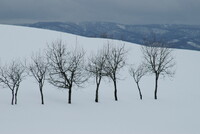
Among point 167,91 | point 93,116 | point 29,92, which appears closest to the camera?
point 93,116

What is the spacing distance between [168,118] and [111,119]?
274 inches

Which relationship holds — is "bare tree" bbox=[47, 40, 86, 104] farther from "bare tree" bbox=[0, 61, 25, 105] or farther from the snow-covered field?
"bare tree" bbox=[0, 61, 25, 105]

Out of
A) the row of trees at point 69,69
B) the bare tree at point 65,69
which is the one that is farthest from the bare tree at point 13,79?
the bare tree at point 65,69

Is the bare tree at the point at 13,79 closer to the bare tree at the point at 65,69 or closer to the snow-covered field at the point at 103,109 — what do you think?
the snow-covered field at the point at 103,109

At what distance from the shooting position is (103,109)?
3003 cm

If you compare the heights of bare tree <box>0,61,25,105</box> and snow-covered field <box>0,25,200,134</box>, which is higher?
bare tree <box>0,61,25,105</box>

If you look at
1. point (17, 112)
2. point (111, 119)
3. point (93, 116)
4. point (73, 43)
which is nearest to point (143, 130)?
point (111, 119)

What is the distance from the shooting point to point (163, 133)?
71.7ft

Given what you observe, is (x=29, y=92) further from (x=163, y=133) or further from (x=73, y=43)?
(x=73, y=43)

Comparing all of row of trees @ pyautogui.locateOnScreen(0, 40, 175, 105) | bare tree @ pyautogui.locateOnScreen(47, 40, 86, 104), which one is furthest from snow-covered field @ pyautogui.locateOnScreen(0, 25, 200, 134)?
bare tree @ pyautogui.locateOnScreen(47, 40, 86, 104)

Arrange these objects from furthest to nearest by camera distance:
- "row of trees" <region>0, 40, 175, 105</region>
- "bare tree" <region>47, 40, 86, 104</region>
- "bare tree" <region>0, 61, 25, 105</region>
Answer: "bare tree" <region>47, 40, 86, 104</region>
"row of trees" <region>0, 40, 175, 105</region>
"bare tree" <region>0, 61, 25, 105</region>

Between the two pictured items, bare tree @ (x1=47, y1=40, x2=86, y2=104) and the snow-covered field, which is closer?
the snow-covered field

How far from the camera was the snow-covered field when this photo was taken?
22.3 meters

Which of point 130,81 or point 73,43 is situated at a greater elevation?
point 73,43
